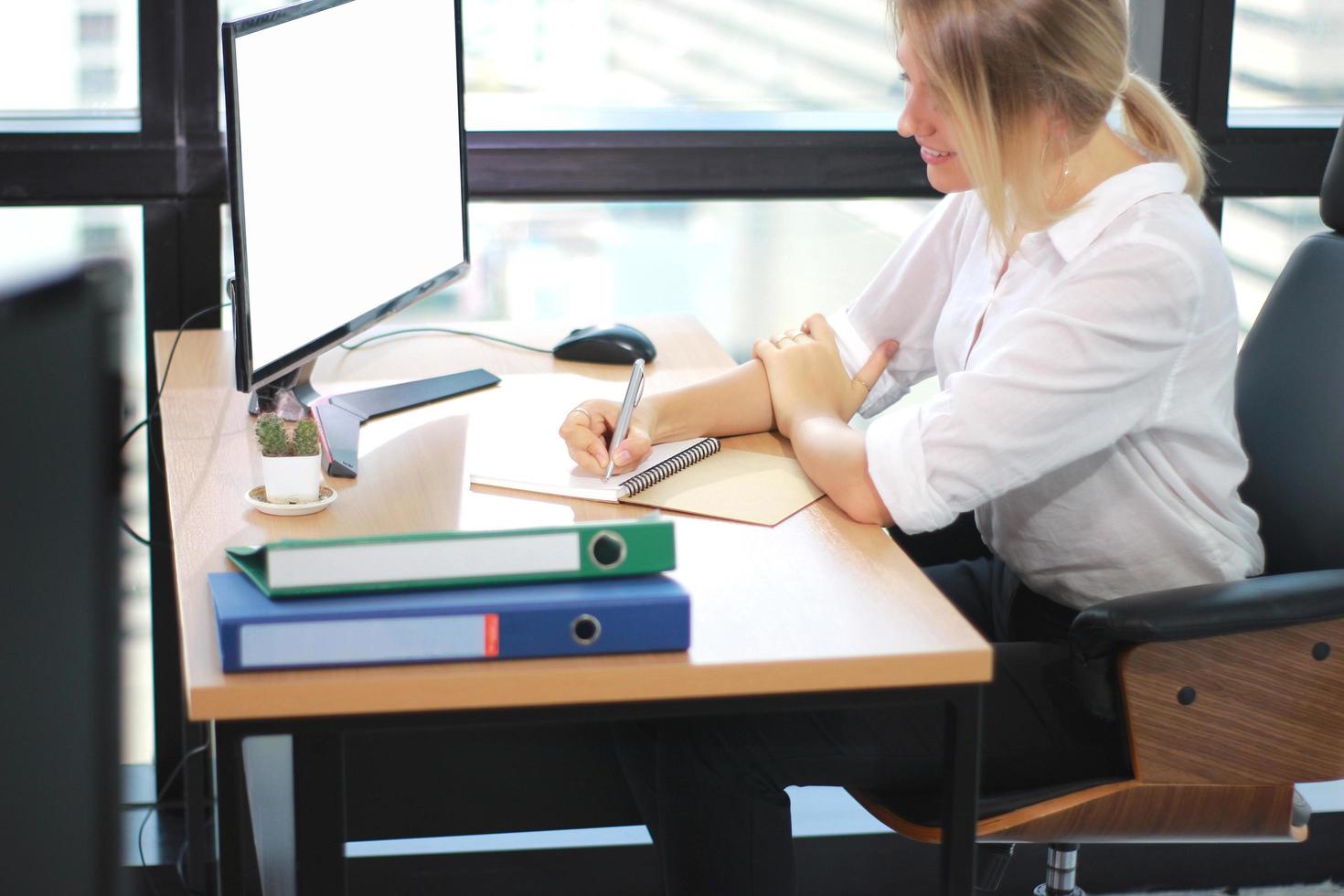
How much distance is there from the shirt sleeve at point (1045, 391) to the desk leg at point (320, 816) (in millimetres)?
518

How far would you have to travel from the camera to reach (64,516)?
0.42 metres

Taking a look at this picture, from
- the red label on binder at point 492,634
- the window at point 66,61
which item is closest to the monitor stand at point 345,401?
the red label on binder at point 492,634

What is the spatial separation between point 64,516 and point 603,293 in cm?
178

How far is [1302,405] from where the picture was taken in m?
1.57

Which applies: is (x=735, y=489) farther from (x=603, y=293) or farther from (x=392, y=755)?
(x=603, y=293)

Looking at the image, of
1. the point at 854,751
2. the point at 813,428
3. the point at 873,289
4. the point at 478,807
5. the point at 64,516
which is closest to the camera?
the point at 64,516

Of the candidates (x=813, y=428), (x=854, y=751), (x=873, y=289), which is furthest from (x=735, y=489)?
(x=873, y=289)

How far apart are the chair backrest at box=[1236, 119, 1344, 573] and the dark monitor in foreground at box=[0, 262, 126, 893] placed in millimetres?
1353

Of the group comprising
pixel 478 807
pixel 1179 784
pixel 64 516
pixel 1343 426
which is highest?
pixel 64 516

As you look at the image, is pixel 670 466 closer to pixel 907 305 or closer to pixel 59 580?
pixel 907 305

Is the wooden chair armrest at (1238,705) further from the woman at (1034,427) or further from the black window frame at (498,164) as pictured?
the black window frame at (498,164)

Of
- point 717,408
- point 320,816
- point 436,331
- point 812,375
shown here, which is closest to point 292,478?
point 320,816

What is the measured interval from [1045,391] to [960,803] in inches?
14.2

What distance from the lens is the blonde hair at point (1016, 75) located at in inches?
51.4
